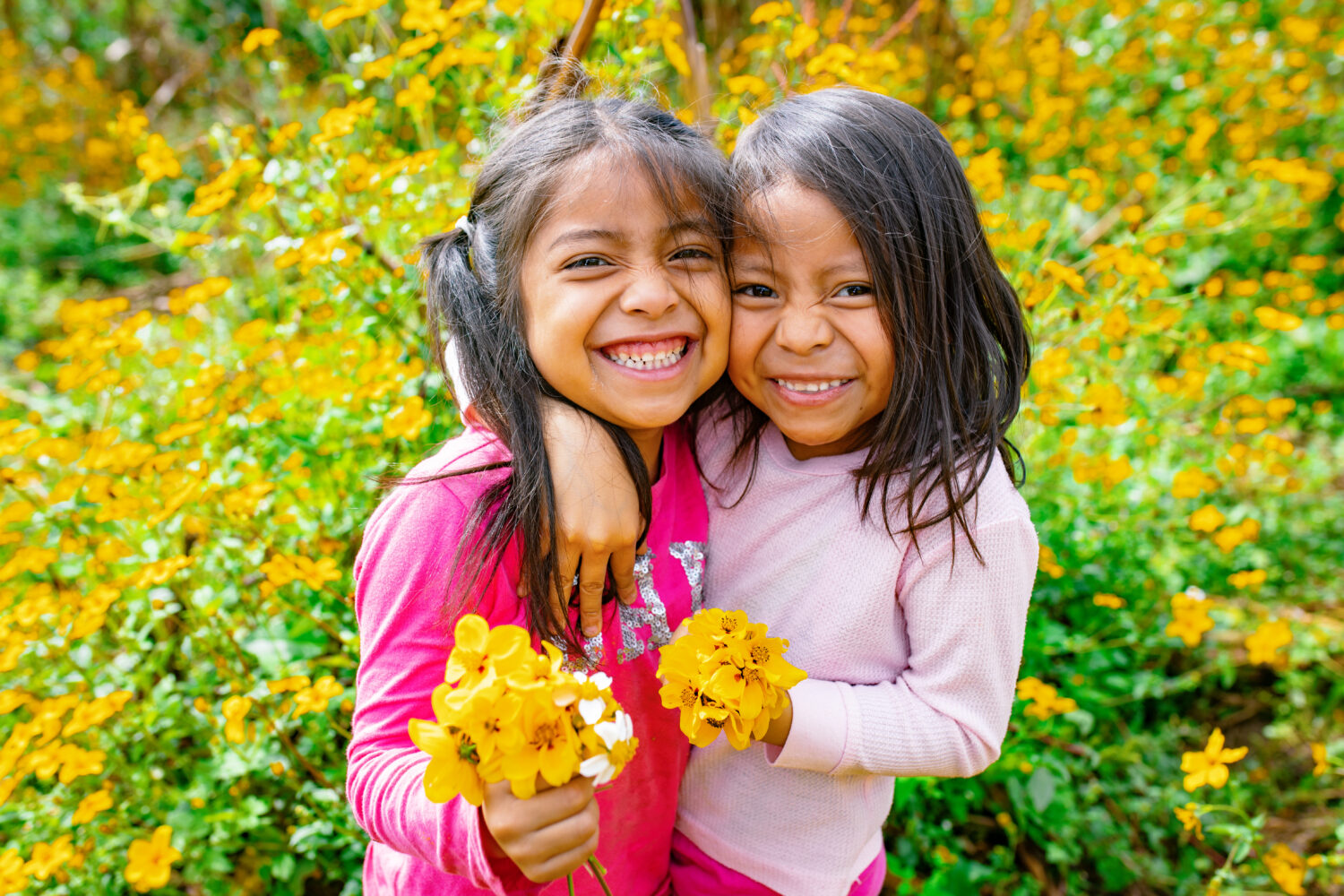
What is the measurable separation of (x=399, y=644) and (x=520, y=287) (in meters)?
0.41

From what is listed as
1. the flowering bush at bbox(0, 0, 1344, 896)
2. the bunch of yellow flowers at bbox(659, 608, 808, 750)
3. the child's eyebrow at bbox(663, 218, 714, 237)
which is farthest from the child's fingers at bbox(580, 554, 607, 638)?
the flowering bush at bbox(0, 0, 1344, 896)

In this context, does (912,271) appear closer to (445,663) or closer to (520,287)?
(520,287)

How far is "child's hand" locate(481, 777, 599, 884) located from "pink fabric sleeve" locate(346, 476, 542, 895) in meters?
0.17

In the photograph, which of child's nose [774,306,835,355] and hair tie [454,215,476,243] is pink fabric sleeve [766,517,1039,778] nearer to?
child's nose [774,306,835,355]

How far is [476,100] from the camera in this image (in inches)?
79.2

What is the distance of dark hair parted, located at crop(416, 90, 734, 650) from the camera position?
893 mm

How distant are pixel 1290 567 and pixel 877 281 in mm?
2203

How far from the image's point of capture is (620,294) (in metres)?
0.93

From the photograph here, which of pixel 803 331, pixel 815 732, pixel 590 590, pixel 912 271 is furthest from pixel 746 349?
pixel 815 732

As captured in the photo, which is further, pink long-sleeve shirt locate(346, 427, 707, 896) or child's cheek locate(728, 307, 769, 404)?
child's cheek locate(728, 307, 769, 404)

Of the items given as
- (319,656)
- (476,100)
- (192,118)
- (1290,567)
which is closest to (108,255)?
(192,118)

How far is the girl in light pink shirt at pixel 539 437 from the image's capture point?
862 mm

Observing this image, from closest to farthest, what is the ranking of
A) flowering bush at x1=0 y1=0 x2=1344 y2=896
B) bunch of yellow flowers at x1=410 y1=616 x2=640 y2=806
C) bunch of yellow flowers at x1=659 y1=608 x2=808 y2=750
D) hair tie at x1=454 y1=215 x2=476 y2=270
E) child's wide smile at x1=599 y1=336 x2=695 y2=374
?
bunch of yellow flowers at x1=410 y1=616 x2=640 y2=806
bunch of yellow flowers at x1=659 y1=608 x2=808 y2=750
child's wide smile at x1=599 y1=336 x2=695 y2=374
hair tie at x1=454 y1=215 x2=476 y2=270
flowering bush at x1=0 y1=0 x2=1344 y2=896

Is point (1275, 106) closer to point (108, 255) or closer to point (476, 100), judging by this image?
point (476, 100)
